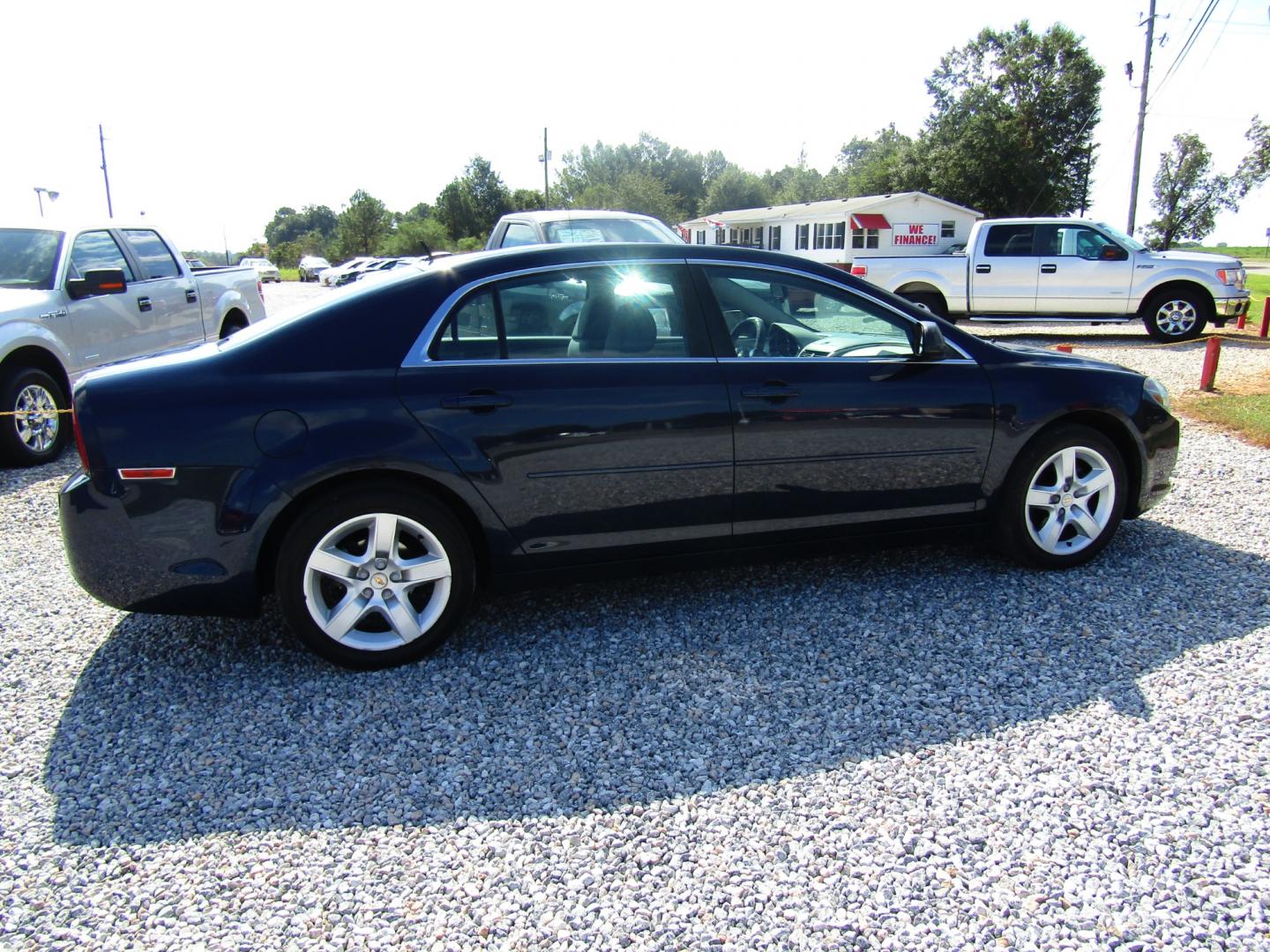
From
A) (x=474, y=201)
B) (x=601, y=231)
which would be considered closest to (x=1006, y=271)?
(x=601, y=231)

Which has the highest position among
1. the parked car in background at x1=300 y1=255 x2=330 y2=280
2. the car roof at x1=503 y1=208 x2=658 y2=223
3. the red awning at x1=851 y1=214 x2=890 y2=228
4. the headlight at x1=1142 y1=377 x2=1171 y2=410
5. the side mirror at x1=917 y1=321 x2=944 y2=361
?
the red awning at x1=851 y1=214 x2=890 y2=228

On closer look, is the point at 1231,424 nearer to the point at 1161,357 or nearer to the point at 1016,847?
the point at 1161,357

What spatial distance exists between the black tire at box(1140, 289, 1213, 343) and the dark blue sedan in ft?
36.6

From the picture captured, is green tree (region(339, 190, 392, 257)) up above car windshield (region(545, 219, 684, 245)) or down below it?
above

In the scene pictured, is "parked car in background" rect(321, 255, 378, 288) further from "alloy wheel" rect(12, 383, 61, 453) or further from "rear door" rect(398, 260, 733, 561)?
"rear door" rect(398, 260, 733, 561)

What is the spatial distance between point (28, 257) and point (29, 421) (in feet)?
4.88

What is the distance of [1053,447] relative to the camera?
436 cm

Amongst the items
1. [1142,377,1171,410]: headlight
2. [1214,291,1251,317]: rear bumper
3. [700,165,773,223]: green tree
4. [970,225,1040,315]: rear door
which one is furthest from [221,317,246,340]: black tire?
[700,165,773,223]: green tree

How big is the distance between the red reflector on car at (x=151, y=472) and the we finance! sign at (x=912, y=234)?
39292 mm

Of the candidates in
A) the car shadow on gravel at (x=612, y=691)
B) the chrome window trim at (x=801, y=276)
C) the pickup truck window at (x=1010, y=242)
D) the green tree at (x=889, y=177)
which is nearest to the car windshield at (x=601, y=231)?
the pickup truck window at (x=1010, y=242)

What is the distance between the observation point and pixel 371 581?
3518mm

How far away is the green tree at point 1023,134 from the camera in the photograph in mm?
51438

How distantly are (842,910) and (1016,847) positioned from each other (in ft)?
1.91

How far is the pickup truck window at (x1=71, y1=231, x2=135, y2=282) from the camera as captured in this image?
7.75 m
